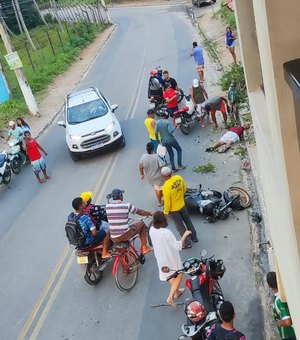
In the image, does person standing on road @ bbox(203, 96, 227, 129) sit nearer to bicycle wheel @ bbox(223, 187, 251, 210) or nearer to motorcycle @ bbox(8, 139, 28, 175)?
bicycle wheel @ bbox(223, 187, 251, 210)

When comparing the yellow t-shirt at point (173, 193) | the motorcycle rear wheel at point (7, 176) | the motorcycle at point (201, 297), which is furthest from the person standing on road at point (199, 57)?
the motorcycle at point (201, 297)

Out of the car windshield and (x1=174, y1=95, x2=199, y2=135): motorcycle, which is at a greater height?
the car windshield

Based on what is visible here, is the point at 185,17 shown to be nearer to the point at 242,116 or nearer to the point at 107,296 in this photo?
the point at 242,116

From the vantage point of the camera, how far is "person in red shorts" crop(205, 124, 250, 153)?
13852mm

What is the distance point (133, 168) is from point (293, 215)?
11.1 metres

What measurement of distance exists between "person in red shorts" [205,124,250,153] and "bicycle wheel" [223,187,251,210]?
3.09m

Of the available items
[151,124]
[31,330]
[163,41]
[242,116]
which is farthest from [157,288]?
[163,41]

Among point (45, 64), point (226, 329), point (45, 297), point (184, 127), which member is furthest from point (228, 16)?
point (226, 329)

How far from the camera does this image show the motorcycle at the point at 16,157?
16078 mm

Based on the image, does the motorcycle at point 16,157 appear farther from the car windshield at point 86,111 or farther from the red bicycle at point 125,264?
the red bicycle at point 125,264

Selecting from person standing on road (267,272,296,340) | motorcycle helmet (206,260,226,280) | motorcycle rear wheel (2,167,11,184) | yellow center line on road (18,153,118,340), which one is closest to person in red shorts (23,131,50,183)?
motorcycle rear wheel (2,167,11,184)

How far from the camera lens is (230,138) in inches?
547

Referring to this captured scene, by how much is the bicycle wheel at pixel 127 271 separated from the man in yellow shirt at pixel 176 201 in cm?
107

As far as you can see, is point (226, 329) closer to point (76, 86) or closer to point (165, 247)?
point (165, 247)
